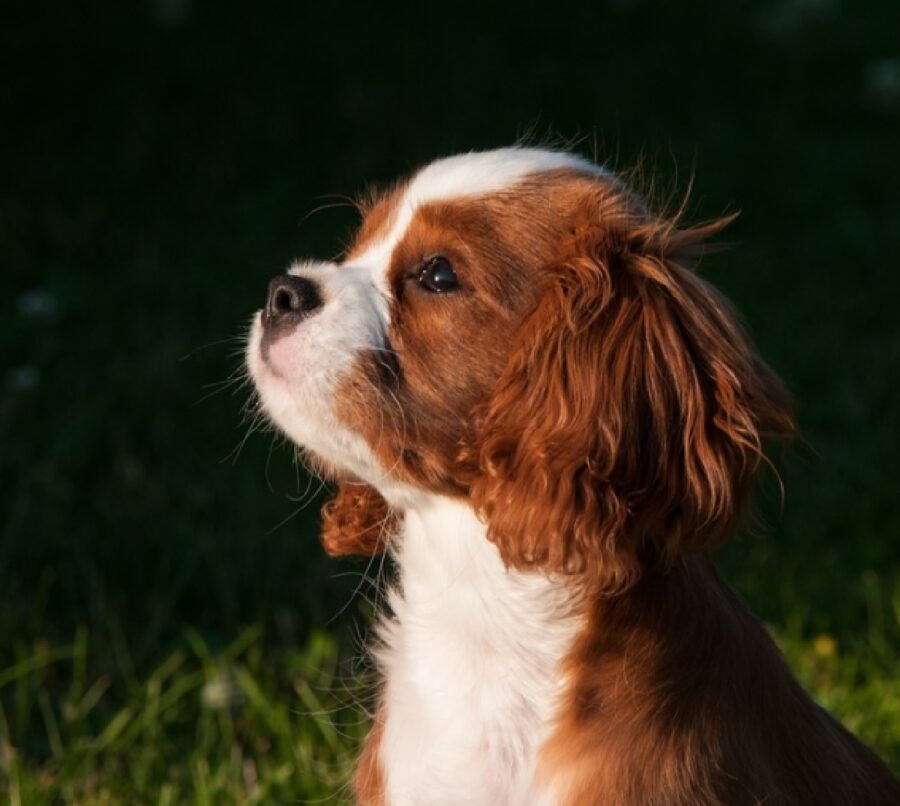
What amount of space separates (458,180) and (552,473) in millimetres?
602

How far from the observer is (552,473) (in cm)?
282

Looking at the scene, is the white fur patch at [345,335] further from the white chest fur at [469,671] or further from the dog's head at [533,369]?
the white chest fur at [469,671]

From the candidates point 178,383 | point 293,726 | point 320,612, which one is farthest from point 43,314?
point 293,726

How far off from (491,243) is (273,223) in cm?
422

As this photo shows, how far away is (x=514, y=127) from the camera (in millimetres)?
7871

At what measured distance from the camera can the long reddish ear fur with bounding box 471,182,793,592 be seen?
9.16 ft

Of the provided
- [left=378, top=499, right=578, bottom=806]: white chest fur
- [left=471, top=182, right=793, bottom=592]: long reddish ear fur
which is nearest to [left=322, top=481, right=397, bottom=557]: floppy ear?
[left=378, top=499, right=578, bottom=806]: white chest fur

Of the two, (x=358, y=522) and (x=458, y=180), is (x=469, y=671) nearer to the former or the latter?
(x=358, y=522)

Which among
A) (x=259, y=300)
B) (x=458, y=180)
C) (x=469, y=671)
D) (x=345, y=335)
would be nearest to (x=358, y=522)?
(x=469, y=671)

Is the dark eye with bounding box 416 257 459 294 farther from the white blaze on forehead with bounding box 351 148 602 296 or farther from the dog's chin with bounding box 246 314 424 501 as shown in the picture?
the dog's chin with bounding box 246 314 424 501

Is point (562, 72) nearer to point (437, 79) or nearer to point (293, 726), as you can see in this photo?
point (437, 79)

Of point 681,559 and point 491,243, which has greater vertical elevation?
point 491,243

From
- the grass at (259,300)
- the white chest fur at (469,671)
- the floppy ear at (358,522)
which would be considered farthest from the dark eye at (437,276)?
the grass at (259,300)

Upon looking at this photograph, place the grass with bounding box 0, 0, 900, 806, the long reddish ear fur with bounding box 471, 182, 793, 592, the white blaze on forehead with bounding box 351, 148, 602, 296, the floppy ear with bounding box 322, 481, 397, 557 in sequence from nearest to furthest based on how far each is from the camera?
the long reddish ear fur with bounding box 471, 182, 793, 592 → the white blaze on forehead with bounding box 351, 148, 602, 296 → the floppy ear with bounding box 322, 481, 397, 557 → the grass with bounding box 0, 0, 900, 806
